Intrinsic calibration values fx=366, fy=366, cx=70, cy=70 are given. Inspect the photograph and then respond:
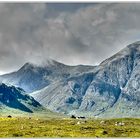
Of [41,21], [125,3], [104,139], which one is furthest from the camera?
[41,21]

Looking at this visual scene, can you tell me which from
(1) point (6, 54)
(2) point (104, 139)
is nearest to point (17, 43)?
(1) point (6, 54)

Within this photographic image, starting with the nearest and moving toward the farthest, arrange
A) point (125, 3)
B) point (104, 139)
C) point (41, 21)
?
point (104, 139) → point (125, 3) → point (41, 21)

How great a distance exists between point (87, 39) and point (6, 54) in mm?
6685

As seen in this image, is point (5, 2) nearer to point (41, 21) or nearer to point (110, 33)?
point (41, 21)

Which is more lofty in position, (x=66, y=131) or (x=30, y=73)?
(x=30, y=73)

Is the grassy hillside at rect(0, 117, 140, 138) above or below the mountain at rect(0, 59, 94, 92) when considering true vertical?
below

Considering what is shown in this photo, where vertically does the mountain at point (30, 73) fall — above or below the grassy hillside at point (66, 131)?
above

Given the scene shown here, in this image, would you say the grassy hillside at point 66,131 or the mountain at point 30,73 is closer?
the grassy hillside at point 66,131

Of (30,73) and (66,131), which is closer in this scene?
(66,131)

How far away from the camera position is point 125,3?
1027 inches

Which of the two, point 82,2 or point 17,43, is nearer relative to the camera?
point 82,2

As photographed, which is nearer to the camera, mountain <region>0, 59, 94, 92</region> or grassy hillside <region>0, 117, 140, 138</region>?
grassy hillside <region>0, 117, 140, 138</region>

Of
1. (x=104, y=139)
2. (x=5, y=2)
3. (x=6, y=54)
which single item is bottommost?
(x=104, y=139)

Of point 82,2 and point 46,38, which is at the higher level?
point 82,2
